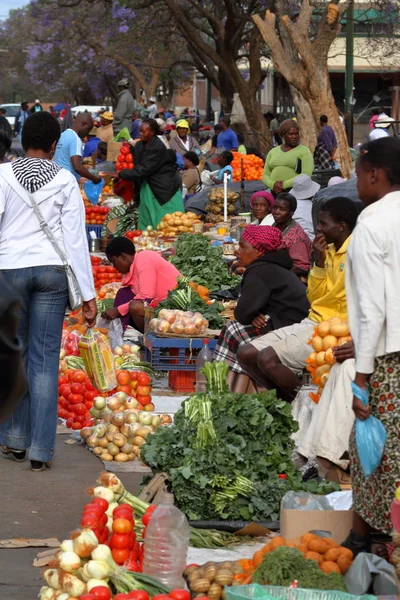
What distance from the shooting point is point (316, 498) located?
5.30m

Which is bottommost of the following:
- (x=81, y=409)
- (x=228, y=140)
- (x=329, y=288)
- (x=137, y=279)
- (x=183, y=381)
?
(x=183, y=381)

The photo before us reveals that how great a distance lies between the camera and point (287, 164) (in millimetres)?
13969

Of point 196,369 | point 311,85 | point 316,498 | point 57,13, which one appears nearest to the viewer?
point 316,498

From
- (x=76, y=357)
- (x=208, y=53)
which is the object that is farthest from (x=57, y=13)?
(x=76, y=357)

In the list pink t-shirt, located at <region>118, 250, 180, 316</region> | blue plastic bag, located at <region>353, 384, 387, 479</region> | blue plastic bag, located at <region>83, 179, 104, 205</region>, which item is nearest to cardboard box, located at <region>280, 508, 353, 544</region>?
blue plastic bag, located at <region>353, 384, 387, 479</region>

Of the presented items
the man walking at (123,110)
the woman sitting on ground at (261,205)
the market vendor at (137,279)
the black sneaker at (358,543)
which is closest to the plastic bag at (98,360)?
the market vendor at (137,279)

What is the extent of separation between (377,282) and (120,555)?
1558 millimetres

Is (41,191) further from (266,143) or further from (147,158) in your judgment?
(266,143)

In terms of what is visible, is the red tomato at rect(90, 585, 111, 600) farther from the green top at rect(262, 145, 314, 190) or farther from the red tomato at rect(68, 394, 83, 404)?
the green top at rect(262, 145, 314, 190)

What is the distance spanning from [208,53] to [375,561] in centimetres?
2582

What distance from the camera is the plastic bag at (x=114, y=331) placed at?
33.8 ft

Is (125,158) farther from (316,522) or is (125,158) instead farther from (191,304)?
(316,522)

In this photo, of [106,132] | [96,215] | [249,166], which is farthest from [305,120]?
[106,132]

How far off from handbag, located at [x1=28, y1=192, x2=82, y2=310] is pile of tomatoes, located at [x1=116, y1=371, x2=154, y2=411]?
1497 mm
